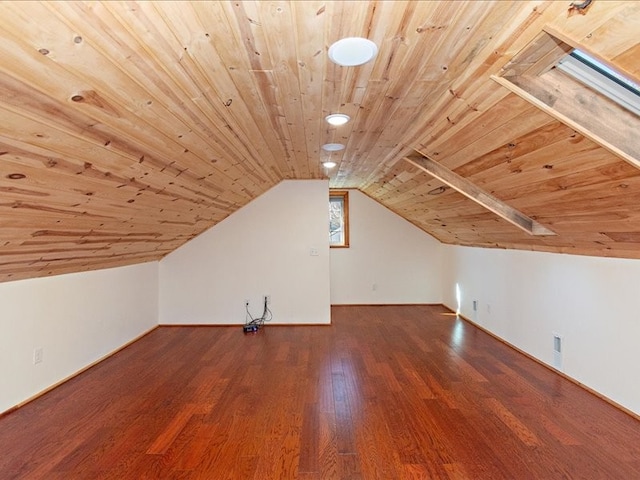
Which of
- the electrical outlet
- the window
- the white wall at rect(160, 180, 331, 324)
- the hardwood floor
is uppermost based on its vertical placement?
the window

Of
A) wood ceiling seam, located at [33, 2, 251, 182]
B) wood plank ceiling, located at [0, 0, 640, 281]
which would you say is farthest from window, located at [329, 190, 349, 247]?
wood ceiling seam, located at [33, 2, 251, 182]

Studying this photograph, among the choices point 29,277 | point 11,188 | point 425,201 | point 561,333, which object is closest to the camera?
point 11,188

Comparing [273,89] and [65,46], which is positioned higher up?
[273,89]

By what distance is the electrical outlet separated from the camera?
281 cm

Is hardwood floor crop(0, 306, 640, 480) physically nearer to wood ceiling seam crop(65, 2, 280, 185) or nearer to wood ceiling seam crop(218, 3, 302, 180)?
wood ceiling seam crop(65, 2, 280, 185)

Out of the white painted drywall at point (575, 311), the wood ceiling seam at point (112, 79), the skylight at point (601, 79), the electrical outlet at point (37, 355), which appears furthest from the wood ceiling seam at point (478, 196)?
the electrical outlet at point (37, 355)

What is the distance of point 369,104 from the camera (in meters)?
2.03

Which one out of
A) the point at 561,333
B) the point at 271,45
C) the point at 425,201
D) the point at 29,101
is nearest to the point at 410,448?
the point at 561,333

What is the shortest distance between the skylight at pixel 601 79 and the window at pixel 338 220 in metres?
4.82

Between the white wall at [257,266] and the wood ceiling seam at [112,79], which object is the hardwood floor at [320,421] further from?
the wood ceiling seam at [112,79]

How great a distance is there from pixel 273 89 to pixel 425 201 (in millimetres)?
2812

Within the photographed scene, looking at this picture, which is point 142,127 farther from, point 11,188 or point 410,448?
point 410,448

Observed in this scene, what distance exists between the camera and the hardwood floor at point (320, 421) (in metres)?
1.97

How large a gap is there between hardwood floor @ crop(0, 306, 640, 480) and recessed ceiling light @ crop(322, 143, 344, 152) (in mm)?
1945
